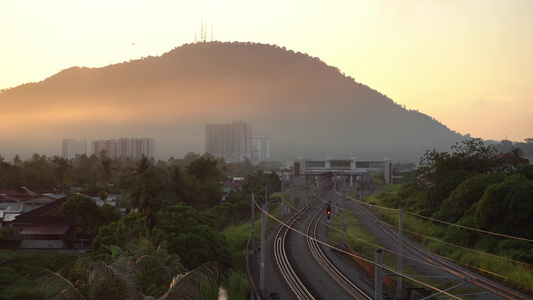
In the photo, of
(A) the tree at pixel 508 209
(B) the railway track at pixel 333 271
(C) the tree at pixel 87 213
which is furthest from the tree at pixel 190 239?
(A) the tree at pixel 508 209

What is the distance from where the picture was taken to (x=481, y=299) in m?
21.2

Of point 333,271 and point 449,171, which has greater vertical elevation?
point 449,171

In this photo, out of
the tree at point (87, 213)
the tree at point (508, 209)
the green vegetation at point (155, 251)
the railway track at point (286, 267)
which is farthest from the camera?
the tree at point (87, 213)

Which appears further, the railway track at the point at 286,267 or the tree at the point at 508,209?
the tree at the point at 508,209

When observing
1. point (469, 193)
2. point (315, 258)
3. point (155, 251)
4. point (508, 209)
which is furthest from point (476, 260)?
point (155, 251)

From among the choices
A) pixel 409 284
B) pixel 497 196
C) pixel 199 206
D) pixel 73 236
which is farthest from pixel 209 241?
pixel 199 206

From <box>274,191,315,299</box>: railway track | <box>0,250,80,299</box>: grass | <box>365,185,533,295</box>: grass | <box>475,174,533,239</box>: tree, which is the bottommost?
<box>0,250,80,299</box>: grass

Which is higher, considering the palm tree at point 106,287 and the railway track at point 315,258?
the palm tree at point 106,287

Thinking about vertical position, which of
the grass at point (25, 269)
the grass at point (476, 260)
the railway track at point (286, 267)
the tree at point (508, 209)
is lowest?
the grass at point (25, 269)

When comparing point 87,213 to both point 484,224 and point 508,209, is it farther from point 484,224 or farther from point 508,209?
point 508,209

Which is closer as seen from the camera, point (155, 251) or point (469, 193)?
point (155, 251)

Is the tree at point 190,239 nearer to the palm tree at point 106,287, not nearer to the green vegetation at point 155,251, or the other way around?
the green vegetation at point 155,251

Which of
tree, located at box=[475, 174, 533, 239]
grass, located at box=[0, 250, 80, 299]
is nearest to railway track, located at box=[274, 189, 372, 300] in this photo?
tree, located at box=[475, 174, 533, 239]

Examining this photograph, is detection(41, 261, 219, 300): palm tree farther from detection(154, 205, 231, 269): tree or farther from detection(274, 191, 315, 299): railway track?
detection(154, 205, 231, 269): tree
